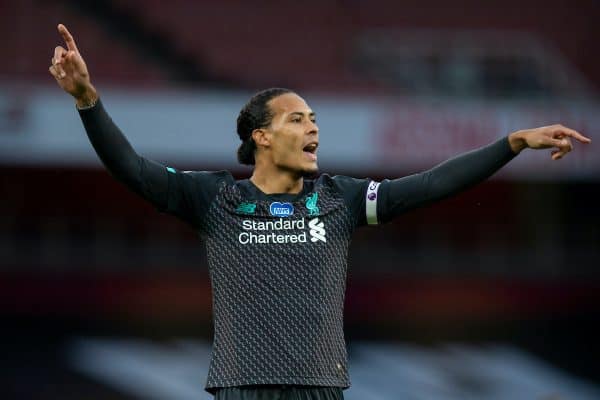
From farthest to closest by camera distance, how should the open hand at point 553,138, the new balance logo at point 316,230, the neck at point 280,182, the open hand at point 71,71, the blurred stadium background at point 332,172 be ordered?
the blurred stadium background at point 332,172 < the neck at point 280,182 < the new balance logo at point 316,230 < the open hand at point 553,138 < the open hand at point 71,71

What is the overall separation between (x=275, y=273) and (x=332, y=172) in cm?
1048

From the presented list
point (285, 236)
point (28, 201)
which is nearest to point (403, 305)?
point (28, 201)

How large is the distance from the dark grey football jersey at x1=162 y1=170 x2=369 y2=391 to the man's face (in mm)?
120

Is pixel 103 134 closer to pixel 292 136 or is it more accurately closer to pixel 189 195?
Result: pixel 189 195

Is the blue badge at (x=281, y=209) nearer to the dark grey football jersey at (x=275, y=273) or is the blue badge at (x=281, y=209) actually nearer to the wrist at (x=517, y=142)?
the dark grey football jersey at (x=275, y=273)

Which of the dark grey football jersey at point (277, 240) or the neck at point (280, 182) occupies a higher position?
the neck at point (280, 182)

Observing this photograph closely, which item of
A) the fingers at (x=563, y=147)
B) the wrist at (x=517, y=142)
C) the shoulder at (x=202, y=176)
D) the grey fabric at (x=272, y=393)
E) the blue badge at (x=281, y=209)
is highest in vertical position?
the wrist at (x=517, y=142)

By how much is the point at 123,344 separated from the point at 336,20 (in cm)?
488

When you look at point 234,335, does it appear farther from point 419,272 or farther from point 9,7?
point 9,7

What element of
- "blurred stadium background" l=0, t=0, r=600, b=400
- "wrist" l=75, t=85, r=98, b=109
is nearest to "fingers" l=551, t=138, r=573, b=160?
"wrist" l=75, t=85, r=98, b=109

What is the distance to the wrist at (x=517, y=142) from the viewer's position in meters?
4.25

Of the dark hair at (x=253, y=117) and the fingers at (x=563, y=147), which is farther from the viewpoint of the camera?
the dark hair at (x=253, y=117)

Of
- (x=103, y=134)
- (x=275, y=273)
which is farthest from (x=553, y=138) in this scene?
(x=103, y=134)

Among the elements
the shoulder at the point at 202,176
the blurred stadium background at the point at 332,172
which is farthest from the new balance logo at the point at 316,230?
the blurred stadium background at the point at 332,172
